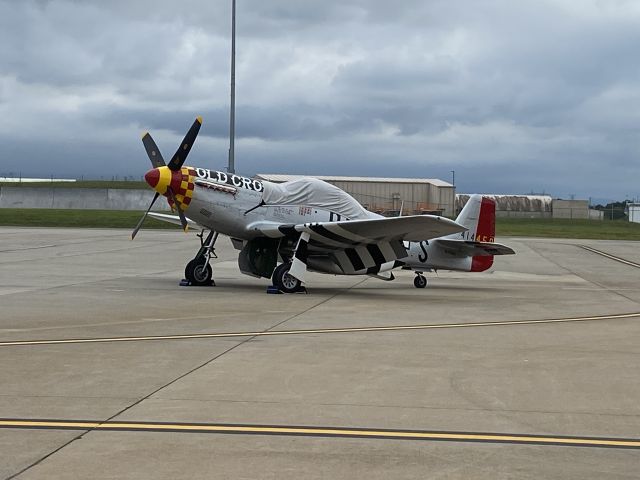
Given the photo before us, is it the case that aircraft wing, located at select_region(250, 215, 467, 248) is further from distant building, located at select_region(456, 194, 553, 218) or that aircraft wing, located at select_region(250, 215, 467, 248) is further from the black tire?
distant building, located at select_region(456, 194, 553, 218)

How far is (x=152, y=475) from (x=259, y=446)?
2.94 feet

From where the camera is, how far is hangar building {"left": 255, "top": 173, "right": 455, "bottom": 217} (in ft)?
279

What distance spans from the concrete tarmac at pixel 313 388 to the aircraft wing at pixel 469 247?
442 centimetres

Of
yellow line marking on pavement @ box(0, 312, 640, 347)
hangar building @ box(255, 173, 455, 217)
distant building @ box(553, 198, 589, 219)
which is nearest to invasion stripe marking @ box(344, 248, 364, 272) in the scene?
yellow line marking on pavement @ box(0, 312, 640, 347)

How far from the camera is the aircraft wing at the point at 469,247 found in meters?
21.7

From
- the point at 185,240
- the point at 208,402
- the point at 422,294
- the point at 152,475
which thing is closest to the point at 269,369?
the point at 208,402

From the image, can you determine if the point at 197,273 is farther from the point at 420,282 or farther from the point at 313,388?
the point at 313,388

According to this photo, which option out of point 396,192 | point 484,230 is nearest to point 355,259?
point 484,230

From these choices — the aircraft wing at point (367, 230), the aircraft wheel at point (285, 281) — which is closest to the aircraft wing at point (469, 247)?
the aircraft wing at point (367, 230)

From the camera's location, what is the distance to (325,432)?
20.3 feet

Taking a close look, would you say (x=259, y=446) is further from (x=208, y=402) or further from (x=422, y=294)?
(x=422, y=294)

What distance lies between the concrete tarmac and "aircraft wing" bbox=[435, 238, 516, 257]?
14.5ft

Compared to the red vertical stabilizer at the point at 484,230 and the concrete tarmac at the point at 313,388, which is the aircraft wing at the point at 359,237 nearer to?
the concrete tarmac at the point at 313,388

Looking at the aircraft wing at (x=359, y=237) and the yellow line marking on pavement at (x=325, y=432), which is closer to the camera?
the yellow line marking on pavement at (x=325, y=432)
